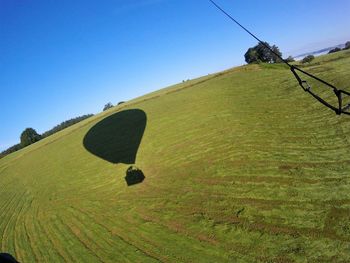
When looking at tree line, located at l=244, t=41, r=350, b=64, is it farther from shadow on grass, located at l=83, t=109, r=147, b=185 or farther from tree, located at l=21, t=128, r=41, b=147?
tree, located at l=21, t=128, r=41, b=147

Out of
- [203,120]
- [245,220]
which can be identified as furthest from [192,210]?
[203,120]

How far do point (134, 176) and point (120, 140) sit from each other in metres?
14.3

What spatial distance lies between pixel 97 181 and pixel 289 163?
56.2 ft

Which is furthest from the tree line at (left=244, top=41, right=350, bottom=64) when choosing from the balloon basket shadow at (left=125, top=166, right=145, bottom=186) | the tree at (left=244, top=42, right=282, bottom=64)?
the balloon basket shadow at (left=125, top=166, right=145, bottom=186)

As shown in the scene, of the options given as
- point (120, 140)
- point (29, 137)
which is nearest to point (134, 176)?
point (120, 140)

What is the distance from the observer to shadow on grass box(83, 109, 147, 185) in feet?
111

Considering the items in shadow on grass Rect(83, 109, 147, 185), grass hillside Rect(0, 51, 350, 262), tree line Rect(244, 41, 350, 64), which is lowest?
grass hillside Rect(0, 51, 350, 262)

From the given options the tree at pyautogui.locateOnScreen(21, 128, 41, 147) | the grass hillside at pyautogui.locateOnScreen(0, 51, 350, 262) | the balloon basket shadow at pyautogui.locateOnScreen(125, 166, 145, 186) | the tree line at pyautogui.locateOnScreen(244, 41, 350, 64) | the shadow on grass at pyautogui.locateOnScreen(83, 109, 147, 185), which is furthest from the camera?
the tree at pyautogui.locateOnScreen(21, 128, 41, 147)

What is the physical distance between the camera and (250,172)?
1997 cm

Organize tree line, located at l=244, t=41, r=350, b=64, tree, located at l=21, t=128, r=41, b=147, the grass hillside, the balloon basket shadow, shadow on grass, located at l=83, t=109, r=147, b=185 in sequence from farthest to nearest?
tree, located at l=21, t=128, r=41, b=147
tree line, located at l=244, t=41, r=350, b=64
shadow on grass, located at l=83, t=109, r=147, b=185
the balloon basket shadow
the grass hillside

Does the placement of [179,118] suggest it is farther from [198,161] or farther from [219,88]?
[198,161]

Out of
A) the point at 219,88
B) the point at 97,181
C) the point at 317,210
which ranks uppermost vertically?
the point at 219,88

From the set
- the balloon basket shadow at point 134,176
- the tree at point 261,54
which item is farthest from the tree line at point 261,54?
the balloon basket shadow at point 134,176

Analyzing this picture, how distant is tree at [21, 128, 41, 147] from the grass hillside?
7703cm
